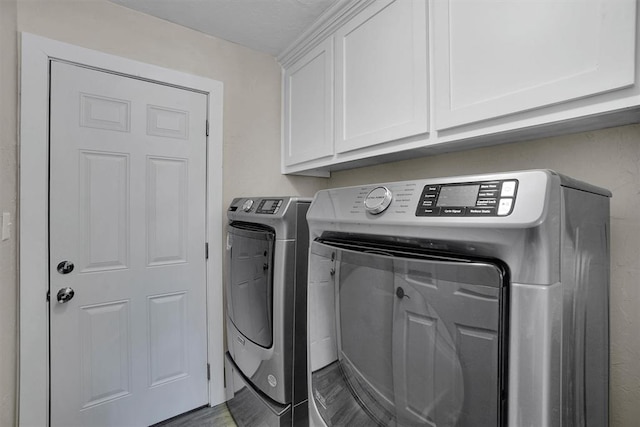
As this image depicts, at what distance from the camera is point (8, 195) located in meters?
1.32

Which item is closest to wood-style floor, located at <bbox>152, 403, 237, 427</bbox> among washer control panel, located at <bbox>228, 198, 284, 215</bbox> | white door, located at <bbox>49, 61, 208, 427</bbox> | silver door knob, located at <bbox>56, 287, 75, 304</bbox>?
white door, located at <bbox>49, 61, 208, 427</bbox>

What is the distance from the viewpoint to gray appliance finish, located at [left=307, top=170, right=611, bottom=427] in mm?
521

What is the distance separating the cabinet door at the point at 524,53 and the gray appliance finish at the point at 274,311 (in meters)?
0.77

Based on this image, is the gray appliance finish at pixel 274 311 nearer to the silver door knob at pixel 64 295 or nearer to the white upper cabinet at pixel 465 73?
the white upper cabinet at pixel 465 73

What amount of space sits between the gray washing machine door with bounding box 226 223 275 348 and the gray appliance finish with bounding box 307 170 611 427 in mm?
466

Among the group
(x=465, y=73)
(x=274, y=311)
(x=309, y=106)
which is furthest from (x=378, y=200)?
(x=309, y=106)

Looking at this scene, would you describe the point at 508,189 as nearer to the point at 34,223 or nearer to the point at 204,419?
the point at 34,223

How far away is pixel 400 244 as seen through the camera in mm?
742

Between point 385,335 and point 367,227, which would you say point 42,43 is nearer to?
point 367,227

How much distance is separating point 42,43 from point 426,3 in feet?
5.82

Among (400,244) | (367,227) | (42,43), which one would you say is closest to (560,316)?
(400,244)

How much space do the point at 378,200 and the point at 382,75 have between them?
83 centimetres

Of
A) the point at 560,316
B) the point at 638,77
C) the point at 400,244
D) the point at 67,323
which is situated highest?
the point at 638,77

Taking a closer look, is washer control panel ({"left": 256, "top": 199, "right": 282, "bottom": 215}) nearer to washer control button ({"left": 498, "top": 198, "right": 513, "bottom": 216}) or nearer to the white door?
the white door
